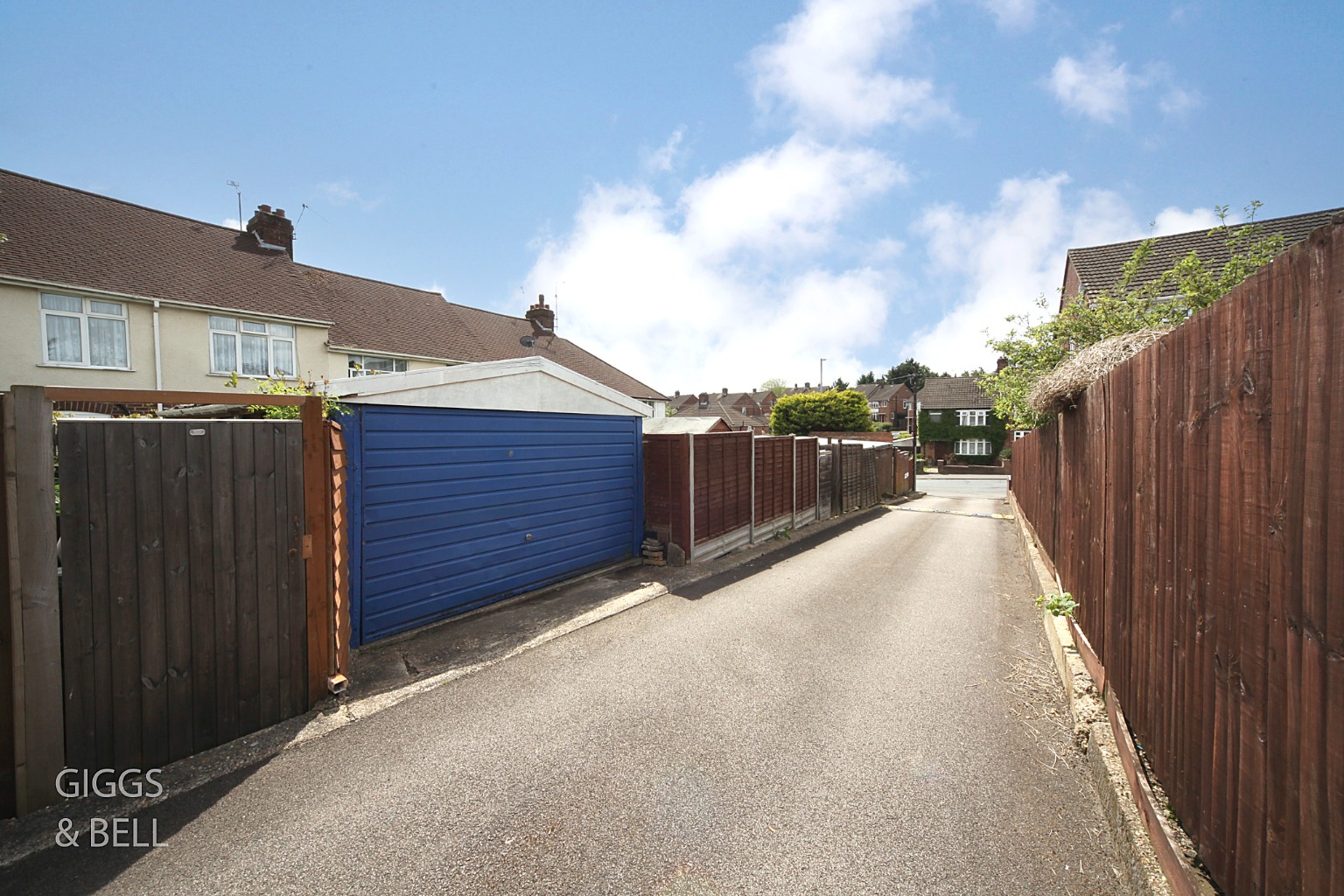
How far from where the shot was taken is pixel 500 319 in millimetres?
24391

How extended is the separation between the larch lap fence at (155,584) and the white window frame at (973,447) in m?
47.8

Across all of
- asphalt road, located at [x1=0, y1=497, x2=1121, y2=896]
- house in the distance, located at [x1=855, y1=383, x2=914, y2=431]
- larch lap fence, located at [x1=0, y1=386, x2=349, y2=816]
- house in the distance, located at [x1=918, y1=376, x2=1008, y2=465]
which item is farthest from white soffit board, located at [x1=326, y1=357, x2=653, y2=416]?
house in the distance, located at [x1=855, y1=383, x2=914, y2=431]

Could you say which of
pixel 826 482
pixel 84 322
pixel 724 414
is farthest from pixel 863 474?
pixel 724 414

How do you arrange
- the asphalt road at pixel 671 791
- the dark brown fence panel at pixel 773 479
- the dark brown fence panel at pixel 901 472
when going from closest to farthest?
the asphalt road at pixel 671 791, the dark brown fence panel at pixel 773 479, the dark brown fence panel at pixel 901 472

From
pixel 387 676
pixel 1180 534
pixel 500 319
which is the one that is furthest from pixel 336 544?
pixel 500 319

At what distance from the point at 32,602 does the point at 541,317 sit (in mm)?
24486

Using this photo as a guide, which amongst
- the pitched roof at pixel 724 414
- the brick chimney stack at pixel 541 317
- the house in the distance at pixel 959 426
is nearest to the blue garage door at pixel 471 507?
the brick chimney stack at pixel 541 317

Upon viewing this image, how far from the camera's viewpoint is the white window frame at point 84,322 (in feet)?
38.2

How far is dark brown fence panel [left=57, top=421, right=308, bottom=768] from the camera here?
3.04 metres

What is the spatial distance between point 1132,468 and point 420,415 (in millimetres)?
5924

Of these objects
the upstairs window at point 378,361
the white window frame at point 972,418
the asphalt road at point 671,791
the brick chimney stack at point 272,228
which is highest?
the brick chimney stack at point 272,228

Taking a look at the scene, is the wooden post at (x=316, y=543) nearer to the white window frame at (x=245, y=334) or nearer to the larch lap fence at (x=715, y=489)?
the larch lap fence at (x=715, y=489)

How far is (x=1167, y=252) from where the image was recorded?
48.6 ft

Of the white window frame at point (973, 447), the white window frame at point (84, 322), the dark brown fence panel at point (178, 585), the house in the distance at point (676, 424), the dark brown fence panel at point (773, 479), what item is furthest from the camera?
the white window frame at point (973, 447)
